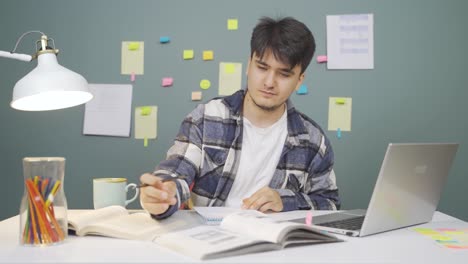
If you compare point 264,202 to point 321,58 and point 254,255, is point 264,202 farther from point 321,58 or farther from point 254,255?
point 321,58

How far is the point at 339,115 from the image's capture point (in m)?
2.28

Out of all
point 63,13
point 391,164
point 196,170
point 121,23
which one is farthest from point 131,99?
point 391,164

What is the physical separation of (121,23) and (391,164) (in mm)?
1735

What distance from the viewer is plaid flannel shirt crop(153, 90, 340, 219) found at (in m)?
1.62

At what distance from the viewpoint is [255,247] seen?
0.86 metres

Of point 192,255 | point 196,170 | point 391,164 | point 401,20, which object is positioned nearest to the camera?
point 192,255

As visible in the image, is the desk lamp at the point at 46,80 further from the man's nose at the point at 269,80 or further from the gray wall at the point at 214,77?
the gray wall at the point at 214,77

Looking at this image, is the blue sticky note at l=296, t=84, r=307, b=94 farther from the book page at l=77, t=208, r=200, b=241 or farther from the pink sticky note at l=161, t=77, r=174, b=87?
the book page at l=77, t=208, r=200, b=241

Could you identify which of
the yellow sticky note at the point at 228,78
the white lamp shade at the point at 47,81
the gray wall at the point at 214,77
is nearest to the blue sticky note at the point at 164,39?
the gray wall at the point at 214,77

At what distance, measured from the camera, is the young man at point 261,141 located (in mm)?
1636

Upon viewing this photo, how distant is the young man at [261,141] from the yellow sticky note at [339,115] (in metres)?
0.56

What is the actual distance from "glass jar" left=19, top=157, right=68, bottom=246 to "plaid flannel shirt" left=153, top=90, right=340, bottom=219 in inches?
25.2

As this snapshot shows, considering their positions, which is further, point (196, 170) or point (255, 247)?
point (196, 170)

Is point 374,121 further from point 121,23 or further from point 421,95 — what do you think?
point 121,23
